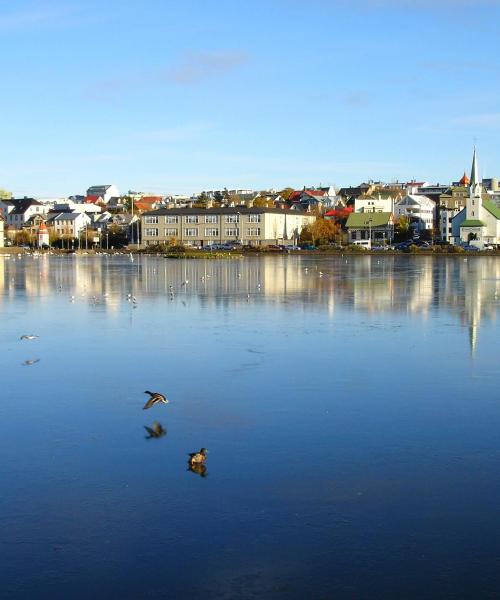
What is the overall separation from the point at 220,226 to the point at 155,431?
7417cm

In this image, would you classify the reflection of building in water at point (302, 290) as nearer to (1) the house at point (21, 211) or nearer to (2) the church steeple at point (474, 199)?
(2) the church steeple at point (474, 199)

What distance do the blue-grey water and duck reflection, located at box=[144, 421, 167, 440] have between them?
0.07 meters

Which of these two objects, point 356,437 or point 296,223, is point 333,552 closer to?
point 356,437

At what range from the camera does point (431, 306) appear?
854 inches

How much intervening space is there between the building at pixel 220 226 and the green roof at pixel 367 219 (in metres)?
6.08

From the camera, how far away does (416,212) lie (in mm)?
87750

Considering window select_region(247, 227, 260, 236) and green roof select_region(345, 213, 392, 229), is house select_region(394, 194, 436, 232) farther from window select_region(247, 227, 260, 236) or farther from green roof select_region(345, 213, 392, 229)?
window select_region(247, 227, 260, 236)

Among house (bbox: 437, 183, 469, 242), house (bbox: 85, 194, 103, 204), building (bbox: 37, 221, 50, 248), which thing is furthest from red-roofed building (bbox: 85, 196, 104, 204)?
house (bbox: 437, 183, 469, 242)

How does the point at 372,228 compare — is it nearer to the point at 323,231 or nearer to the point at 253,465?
the point at 323,231

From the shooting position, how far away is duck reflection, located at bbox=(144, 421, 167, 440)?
859 cm

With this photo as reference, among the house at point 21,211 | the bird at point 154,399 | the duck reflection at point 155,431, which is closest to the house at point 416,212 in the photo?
the house at point 21,211

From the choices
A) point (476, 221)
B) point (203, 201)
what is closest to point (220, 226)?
point (476, 221)

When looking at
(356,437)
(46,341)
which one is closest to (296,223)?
(46,341)

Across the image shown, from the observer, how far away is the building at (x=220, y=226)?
265 ft
